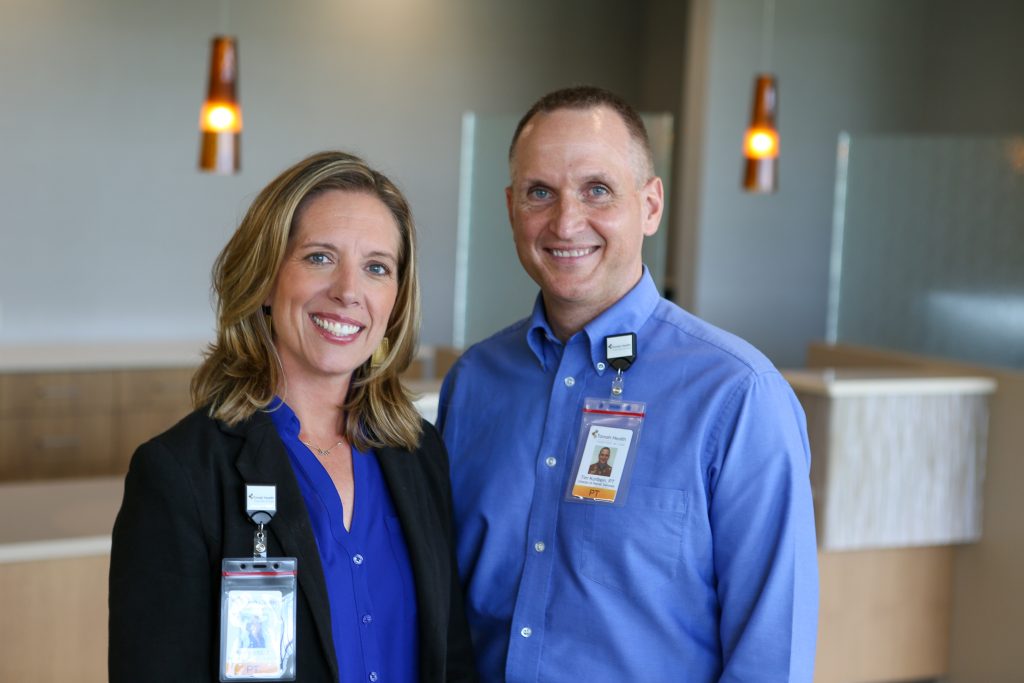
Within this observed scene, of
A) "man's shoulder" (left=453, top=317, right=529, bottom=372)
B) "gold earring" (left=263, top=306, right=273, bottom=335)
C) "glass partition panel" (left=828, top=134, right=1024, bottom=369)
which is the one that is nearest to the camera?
"gold earring" (left=263, top=306, right=273, bottom=335)

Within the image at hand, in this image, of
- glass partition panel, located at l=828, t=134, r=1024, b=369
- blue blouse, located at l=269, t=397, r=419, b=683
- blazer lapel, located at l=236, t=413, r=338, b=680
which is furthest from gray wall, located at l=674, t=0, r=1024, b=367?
blazer lapel, located at l=236, t=413, r=338, b=680

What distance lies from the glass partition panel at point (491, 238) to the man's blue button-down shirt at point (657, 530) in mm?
2278

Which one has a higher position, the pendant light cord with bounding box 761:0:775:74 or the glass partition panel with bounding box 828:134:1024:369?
the pendant light cord with bounding box 761:0:775:74

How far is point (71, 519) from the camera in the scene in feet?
9.14

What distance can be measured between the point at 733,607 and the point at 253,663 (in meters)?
0.68

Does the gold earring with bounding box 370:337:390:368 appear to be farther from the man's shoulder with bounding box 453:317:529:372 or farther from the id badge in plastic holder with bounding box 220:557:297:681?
the id badge in plastic holder with bounding box 220:557:297:681

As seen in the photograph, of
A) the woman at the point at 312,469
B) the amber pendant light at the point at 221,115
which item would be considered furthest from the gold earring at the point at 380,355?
the amber pendant light at the point at 221,115

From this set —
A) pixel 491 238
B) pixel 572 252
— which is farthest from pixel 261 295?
pixel 491 238

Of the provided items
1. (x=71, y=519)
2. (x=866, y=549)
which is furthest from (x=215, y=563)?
(x=866, y=549)

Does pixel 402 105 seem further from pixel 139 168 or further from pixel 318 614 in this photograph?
pixel 318 614

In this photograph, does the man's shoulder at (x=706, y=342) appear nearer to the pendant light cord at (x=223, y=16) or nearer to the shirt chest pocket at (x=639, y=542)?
the shirt chest pocket at (x=639, y=542)

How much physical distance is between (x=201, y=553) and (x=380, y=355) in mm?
463

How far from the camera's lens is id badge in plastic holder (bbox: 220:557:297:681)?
135 cm

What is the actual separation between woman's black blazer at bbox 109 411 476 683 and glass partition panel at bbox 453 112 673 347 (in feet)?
8.56
